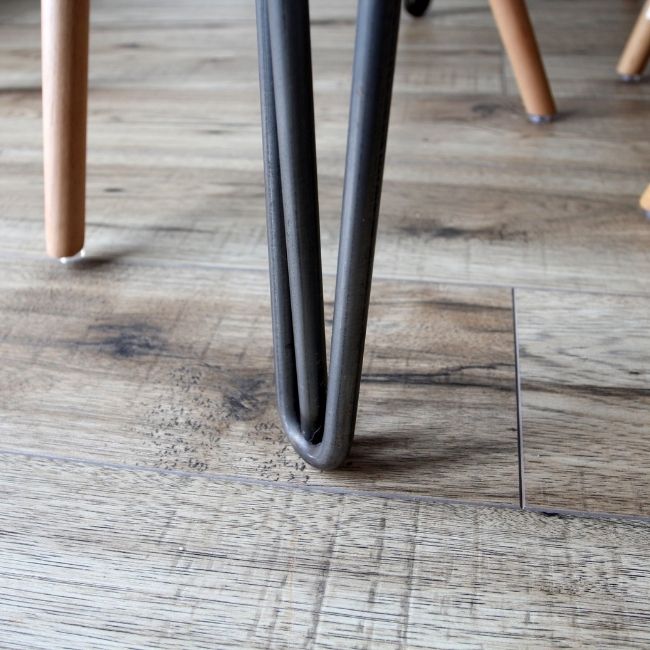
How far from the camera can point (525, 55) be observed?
91 cm

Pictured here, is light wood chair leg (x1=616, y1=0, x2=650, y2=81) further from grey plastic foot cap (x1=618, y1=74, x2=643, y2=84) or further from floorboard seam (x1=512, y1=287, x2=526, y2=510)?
floorboard seam (x1=512, y1=287, x2=526, y2=510)

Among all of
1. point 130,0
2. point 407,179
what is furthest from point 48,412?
point 130,0

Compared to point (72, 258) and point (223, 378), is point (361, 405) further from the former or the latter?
point (72, 258)

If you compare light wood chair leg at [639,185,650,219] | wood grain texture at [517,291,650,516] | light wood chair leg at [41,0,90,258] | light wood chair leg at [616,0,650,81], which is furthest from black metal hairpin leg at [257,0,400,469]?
light wood chair leg at [616,0,650,81]

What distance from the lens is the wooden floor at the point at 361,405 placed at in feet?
1.33

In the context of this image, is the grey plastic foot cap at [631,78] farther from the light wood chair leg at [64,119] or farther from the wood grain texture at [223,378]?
the light wood chair leg at [64,119]

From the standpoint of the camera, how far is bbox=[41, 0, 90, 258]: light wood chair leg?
24.6 inches

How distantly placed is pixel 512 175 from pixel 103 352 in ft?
1.48

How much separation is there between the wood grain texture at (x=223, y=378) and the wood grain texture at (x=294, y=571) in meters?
0.02

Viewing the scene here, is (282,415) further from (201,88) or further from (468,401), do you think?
(201,88)

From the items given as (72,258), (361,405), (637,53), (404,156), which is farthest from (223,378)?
(637,53)

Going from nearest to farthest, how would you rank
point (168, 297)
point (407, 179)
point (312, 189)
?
point (312, 189) < point (168, 297) < point (407, 179)

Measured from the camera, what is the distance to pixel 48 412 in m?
0.53

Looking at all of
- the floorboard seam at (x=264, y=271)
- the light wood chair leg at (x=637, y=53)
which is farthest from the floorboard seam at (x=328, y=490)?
the light wood chair leg at (x=637, y=53)
